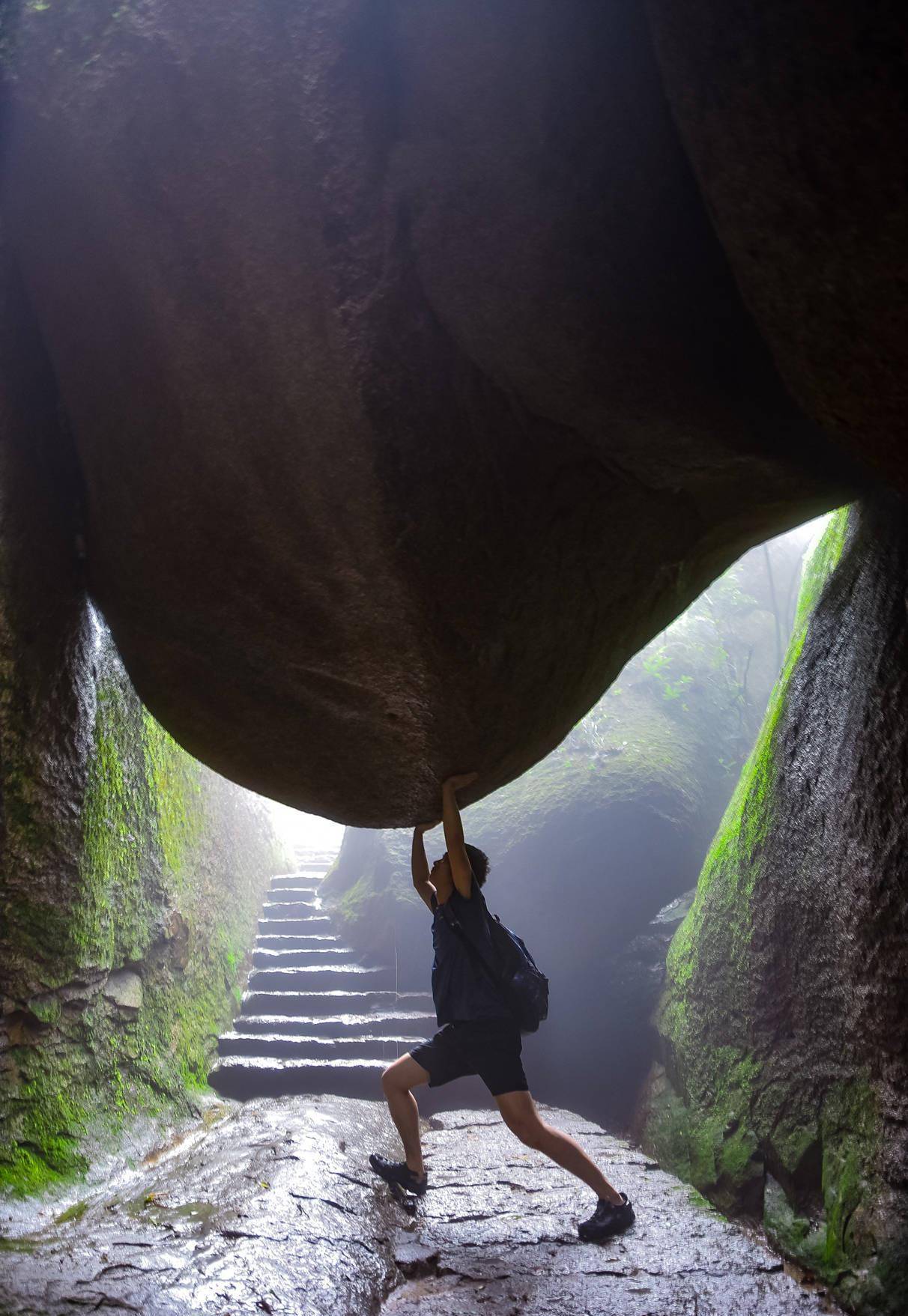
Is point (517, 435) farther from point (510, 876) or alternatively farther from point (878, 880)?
point (510, 876)

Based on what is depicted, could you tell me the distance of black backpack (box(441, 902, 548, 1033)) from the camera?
151 inches

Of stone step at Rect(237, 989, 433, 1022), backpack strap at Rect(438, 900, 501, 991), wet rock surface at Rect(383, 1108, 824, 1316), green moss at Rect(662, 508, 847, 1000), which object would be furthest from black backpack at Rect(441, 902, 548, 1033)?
stone step at Rect(237, 989, 433, 1022)

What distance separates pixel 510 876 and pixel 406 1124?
6.01m

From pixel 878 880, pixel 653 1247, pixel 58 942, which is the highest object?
pixel 878 880

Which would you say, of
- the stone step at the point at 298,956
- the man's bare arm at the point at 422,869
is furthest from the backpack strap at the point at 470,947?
the stone step at the point at 298,956

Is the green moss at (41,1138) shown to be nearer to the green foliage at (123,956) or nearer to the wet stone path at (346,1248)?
the green foliage at (123,956)

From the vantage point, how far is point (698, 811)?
10.3 m

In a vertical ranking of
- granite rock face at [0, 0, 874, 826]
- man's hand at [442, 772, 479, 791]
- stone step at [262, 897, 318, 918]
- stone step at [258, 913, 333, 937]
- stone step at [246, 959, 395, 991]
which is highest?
granite rock face at [0, 0, 874, 826]

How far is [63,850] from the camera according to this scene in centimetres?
388

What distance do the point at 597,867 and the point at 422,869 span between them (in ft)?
19.0

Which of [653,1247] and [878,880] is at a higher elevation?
[878,880]

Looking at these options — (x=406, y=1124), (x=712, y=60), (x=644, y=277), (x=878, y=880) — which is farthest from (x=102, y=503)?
(x=878, y=880)

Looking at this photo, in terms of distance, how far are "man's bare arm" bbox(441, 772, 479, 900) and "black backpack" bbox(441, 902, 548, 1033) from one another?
143 millimetres

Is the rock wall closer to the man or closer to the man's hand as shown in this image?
the man
